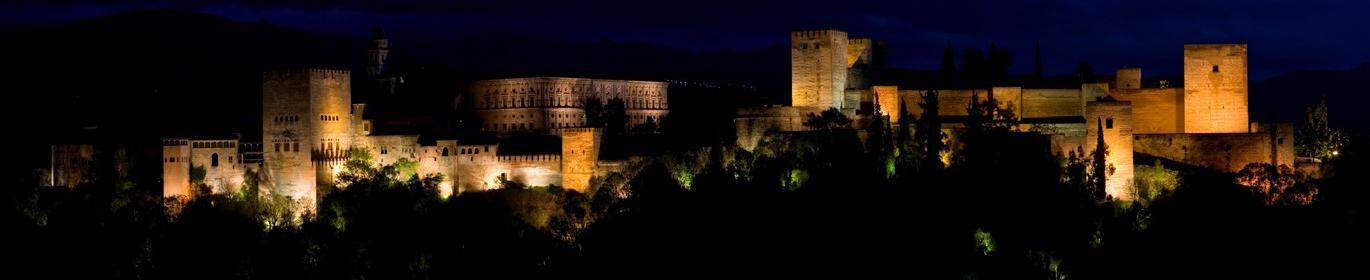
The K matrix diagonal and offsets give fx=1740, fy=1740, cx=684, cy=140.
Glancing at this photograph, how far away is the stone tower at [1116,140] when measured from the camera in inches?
1890

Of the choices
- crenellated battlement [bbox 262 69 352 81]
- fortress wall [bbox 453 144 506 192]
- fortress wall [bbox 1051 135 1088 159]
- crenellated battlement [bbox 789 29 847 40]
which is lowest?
fortress wall [bbox 453 144 506 192]

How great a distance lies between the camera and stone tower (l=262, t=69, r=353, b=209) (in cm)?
5262

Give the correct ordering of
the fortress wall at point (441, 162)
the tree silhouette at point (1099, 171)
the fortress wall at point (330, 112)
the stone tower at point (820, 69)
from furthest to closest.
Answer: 1. the stone tower at point (820, 69)
2. the fortress wall at point (441, 162)
3. the fortress wall at point (330, 112)
4. the tree silhouette at point (1099, 171)

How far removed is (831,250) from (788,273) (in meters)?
1.29

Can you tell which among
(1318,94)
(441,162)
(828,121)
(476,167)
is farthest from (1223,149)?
(1318,94)

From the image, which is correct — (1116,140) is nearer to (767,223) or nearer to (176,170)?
(767,223)

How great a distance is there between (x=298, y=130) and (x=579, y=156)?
868 cm

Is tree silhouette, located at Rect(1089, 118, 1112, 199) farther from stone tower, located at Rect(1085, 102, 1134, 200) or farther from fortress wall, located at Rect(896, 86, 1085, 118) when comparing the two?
fortress wall, located at Rect(896, 86, 1085, 118)

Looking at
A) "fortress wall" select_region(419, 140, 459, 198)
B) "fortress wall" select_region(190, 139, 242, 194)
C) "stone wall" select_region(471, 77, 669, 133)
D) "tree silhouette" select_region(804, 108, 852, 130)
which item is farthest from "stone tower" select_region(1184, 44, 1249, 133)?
"fortress wall" select_region(190, 139, 242, 194)

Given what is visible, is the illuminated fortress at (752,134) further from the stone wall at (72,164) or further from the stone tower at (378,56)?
the stone tower at (378,56)

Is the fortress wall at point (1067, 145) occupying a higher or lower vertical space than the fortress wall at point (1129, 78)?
lower

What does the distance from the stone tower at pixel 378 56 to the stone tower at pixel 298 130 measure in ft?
46.8

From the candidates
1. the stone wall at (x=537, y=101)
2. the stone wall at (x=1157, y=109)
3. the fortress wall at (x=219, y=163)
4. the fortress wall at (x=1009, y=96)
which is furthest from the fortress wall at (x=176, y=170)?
the stone wall at (x=1157, y=109)

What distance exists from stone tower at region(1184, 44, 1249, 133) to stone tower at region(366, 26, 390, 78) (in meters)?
31.3
